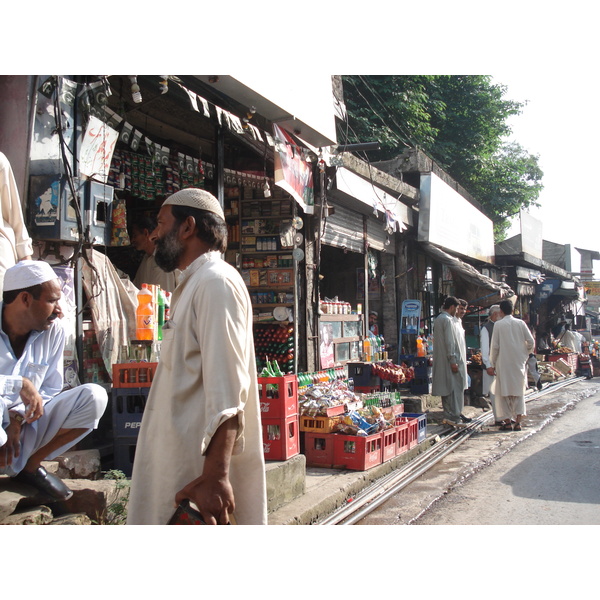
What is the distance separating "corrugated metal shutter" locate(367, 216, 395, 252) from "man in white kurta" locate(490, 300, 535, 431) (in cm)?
331

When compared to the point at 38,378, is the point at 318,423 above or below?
below

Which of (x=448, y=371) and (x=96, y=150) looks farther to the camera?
(x=448, y=371)

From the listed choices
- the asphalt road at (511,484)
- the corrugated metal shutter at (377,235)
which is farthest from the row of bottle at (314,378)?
the corrugated metal shutter at (377,235)

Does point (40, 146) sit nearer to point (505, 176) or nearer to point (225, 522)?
point (225, 522)

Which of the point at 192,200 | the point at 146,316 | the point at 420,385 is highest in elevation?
the point at 192,200

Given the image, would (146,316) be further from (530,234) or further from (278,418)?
(530,234)

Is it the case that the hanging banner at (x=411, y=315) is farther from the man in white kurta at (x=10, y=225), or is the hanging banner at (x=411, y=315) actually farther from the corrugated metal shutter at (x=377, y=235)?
the man in white kurta at (x=10, y=225)

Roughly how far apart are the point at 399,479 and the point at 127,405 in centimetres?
291

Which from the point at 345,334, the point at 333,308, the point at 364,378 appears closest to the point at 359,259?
the point at 345,334

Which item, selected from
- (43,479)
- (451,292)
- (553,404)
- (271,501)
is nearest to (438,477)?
(271,501)

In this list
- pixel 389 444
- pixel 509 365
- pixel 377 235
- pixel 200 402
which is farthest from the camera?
pixel 377 235

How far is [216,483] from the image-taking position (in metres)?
1.83

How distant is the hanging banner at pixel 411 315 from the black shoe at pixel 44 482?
9.95m

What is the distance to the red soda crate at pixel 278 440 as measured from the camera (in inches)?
194
